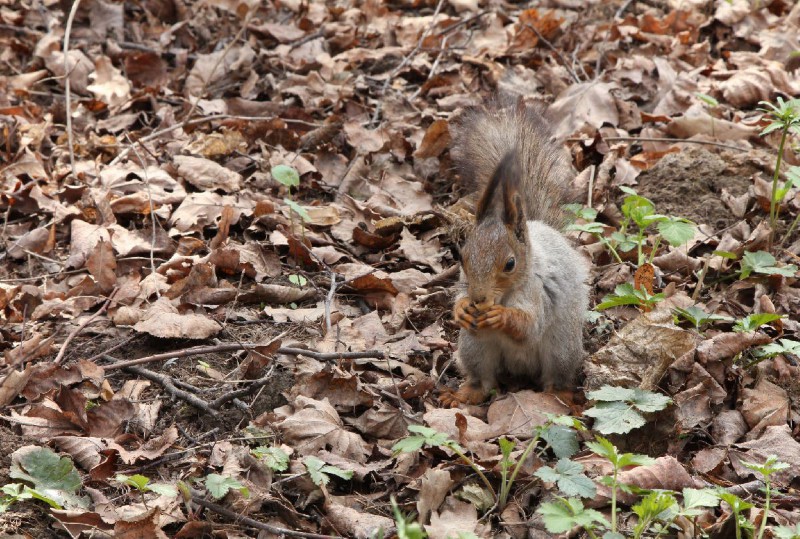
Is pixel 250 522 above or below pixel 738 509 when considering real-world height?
below

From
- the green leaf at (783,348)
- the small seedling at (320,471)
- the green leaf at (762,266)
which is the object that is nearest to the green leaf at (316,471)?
the small seedling at (320,471)

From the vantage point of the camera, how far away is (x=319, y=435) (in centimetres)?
277

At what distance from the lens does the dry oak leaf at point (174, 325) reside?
322cm

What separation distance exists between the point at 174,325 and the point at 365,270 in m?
0.90

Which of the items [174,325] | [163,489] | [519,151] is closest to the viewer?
[163,489]

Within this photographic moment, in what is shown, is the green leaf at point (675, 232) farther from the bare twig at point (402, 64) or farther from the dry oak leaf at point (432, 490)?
the bare twig at point (402, 64)

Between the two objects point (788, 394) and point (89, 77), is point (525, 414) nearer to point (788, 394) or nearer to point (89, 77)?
point (788, 394)

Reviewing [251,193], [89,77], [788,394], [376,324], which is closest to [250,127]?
[251,193]

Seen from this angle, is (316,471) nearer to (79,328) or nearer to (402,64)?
(79,328)

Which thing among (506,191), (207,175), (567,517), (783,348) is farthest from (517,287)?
(207,175)

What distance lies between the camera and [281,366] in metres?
3.11

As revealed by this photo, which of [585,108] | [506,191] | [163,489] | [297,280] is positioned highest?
[506,191]

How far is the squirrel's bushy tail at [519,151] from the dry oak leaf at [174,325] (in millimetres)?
1244

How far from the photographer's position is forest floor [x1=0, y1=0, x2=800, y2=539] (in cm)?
252
